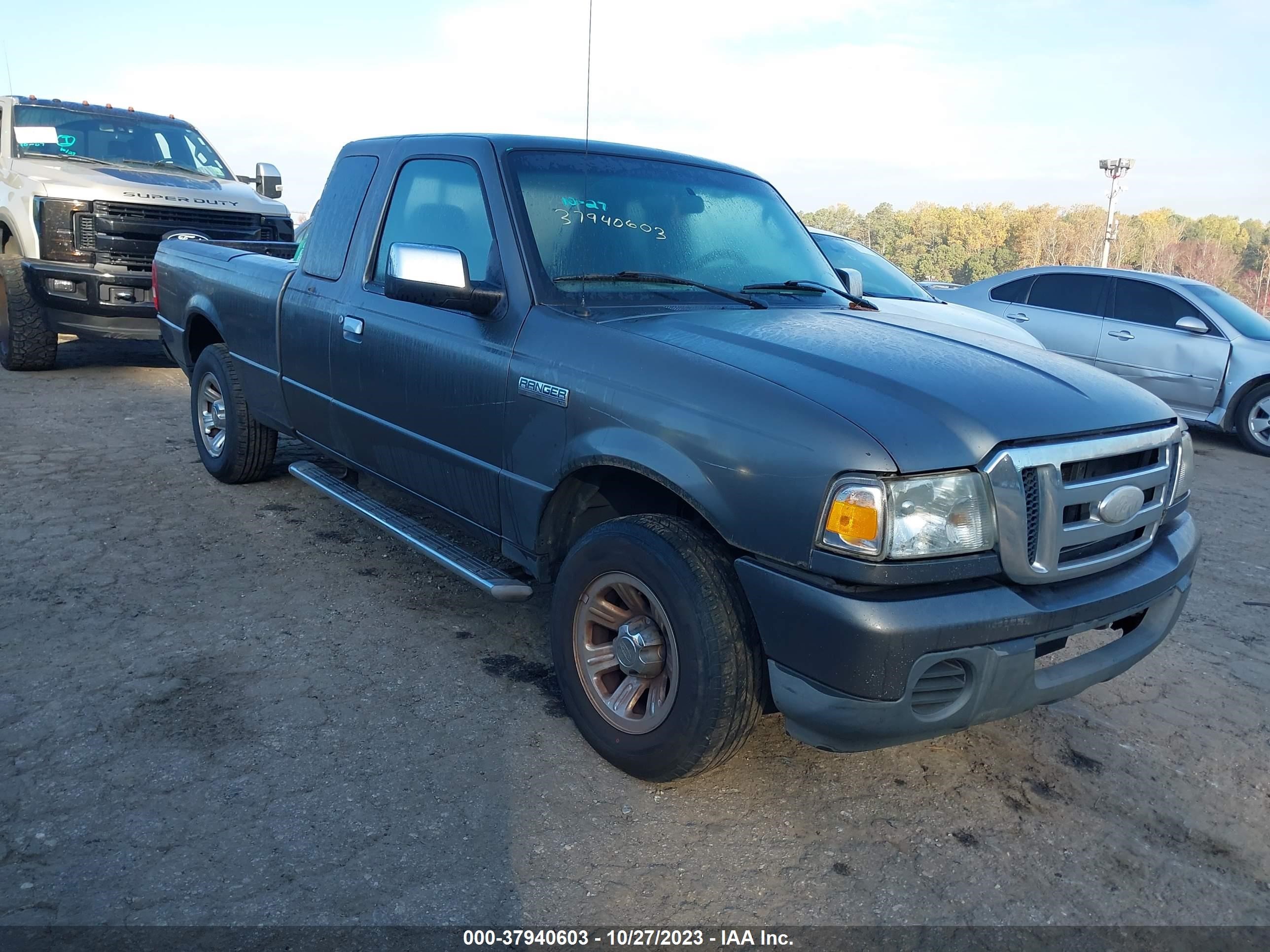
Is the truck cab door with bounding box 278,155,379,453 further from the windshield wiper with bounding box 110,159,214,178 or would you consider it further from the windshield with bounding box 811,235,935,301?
the windshield wiper with bounding box 110,159,214,178

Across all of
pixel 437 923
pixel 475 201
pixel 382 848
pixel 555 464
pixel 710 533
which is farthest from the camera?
pixel 475 201

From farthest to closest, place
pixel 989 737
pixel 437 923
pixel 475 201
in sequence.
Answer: pixel 475 201 → pixel 989 737 → pixel 437 923

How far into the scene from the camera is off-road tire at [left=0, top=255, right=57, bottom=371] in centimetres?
872

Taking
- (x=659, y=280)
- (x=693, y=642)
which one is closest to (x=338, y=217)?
(x=659, y=280)

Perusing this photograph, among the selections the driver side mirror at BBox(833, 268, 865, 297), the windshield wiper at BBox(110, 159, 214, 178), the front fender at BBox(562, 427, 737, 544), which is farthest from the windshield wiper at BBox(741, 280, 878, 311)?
the windshield wiper at BBox(110, 159, 214, 178)

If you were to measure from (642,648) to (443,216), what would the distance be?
197cm

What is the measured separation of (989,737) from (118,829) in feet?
8.98

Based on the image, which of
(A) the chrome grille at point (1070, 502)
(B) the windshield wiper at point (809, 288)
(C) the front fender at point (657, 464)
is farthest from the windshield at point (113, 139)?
(A) the chrome grille at point (1070, 502)

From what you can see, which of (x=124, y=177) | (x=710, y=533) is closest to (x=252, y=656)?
(x=710, y=533)

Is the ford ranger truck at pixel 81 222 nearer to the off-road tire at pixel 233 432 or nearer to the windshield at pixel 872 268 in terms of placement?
the off-road tire at pixel 233 432

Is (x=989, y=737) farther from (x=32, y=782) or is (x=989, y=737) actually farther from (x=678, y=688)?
(x=32, y=782)

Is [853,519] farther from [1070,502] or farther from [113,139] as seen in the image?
[113,139]

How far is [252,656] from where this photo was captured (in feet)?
12.4

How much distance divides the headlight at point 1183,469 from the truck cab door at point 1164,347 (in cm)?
695
